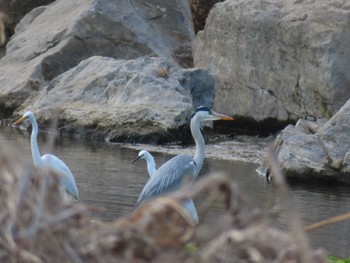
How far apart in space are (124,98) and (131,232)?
50.6 ft

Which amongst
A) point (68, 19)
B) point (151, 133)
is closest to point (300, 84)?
point (151, 133)

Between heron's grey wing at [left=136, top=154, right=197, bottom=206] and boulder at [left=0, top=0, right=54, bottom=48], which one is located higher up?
heron's grey wing at [left=136, top=154, right=197, bottom=206]

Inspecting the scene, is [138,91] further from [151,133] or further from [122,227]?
[122,227]

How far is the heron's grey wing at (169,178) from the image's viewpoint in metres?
9.55

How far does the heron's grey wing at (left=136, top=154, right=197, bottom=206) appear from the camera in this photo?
9.55m

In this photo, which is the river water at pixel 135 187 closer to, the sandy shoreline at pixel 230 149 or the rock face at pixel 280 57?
the sandy shoreline at pixel 230 149

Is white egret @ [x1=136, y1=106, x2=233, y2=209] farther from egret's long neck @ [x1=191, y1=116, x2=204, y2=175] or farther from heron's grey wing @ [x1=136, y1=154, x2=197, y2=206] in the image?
egret's long neck @ [x1=191, y1=116, x2=204, y2=175]

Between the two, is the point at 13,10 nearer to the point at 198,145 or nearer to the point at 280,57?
the point at 280,57

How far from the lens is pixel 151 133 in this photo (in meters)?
16.9

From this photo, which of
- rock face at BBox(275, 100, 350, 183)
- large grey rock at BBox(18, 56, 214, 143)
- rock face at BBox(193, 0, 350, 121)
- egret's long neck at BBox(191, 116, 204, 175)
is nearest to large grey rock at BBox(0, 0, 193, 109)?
large grey rock at BBox(18, 56, 214, 143)

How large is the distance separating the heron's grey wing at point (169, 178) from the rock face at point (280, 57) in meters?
7.39

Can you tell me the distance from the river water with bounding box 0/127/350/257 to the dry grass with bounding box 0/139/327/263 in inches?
209

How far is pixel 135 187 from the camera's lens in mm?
11867

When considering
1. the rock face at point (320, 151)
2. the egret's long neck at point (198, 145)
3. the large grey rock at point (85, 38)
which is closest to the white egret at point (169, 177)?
the egret's long neck at point (198, 145)
